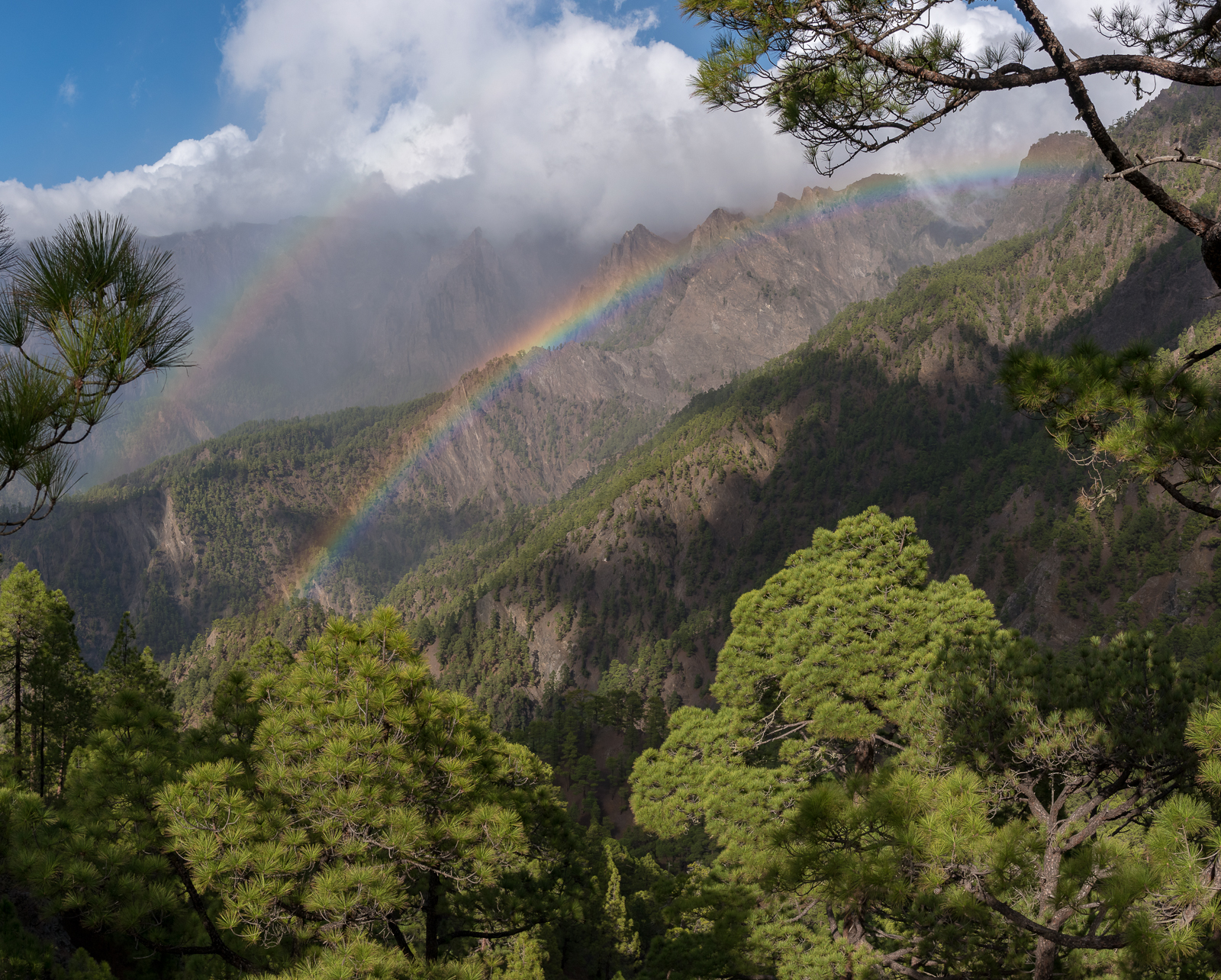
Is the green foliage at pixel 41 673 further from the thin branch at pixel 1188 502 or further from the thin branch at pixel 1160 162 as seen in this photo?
the thin branch at pixel 1160 162

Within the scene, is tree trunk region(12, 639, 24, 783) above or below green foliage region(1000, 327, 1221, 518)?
above

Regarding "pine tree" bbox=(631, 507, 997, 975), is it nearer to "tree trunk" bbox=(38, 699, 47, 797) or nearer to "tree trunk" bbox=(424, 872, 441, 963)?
"tree trunk" bbox=(424, 872, 441, 963)

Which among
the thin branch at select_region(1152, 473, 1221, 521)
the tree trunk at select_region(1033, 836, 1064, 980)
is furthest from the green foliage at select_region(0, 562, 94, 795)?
the thin branch at select_region(1152, 473, 1221, 521)

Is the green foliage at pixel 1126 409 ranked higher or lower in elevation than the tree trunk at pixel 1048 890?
higher

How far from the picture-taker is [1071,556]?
309 ft

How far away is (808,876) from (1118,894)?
9.73ft

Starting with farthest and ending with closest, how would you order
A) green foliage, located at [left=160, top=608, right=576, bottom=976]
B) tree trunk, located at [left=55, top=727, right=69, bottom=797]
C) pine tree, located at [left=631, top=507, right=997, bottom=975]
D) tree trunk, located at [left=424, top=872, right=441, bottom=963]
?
tree trunk, located at [left=55, top=727, right=69, bottom=797]
pine tree, located at [left=631, top=507, right=997, bottom=975]
tree trunk, located at [left=424, top=872, right=441, bottom=963]
green foliage, located at [left=160, top=608, right=576, bottom=976]

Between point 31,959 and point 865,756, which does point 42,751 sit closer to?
point 31,959

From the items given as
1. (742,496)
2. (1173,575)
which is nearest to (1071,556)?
(1173,575)

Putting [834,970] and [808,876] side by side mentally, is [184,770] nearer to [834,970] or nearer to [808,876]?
[808,876]

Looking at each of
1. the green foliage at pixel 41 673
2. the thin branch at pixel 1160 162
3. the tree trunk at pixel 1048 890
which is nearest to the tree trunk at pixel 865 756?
the tree trunk at pixel 1048 890

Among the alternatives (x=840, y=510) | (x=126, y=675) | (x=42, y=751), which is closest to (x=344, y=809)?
(x=42, y=751)

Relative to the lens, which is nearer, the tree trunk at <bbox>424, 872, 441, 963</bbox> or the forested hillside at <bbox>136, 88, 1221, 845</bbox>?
the tree trunk at <bbox>424, 872, 441, 963</bbox>

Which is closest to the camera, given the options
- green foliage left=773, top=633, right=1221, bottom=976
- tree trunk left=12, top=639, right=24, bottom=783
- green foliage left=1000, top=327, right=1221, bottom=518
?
green foliage left=773, top=633, right=1221, bottom=976
